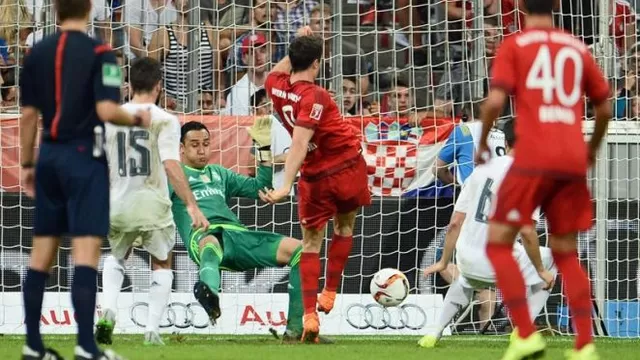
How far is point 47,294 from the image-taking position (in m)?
13.2

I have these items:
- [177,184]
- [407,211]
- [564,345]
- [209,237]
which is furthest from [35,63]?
[407,211]

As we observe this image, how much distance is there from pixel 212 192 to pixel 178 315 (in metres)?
2.13

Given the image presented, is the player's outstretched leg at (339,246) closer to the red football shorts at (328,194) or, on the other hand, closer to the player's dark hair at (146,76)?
the red football shorts at (328,194)

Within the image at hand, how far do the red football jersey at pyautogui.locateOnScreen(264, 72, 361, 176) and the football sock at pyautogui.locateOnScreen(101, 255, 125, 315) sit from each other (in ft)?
5.30

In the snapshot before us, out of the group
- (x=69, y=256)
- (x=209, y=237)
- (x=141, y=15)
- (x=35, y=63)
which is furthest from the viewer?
(x=141, y=15)

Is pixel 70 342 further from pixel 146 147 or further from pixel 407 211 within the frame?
pixel 407 211

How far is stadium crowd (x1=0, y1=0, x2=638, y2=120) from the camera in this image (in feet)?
46.2

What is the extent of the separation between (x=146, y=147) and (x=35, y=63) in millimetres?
2860

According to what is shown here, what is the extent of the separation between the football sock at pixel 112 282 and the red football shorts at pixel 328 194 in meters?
1.46

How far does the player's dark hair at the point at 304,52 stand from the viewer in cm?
1039

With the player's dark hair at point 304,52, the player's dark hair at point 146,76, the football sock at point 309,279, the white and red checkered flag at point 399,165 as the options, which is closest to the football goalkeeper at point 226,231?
the football sock at point 309,279

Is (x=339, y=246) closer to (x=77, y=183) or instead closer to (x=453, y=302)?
Answer: (x=453, y=302)

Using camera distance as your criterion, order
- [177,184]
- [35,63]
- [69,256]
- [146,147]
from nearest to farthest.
A: 1. [35,63]
2. [177,184]
3. [146,147]
4. [69,256]

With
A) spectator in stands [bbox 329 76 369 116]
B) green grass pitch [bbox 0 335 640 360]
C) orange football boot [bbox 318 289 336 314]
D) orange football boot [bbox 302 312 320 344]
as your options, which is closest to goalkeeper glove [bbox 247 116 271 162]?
orange football boot [bbox 318 289 336 314]
